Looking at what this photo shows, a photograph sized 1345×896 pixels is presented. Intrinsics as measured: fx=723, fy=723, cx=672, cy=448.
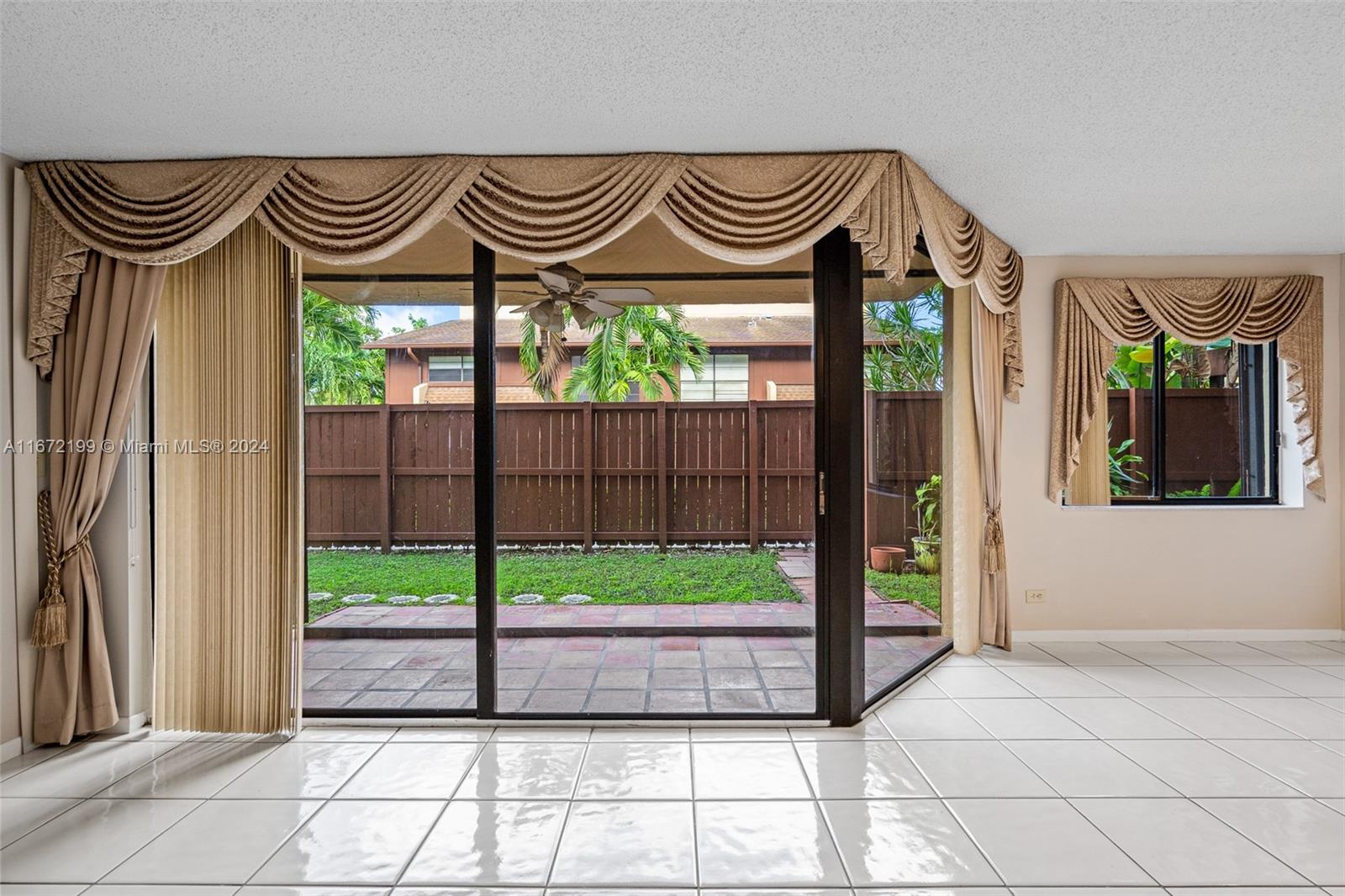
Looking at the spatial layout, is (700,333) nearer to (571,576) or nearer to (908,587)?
(571,576)

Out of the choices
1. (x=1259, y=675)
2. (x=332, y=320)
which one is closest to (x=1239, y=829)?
(x=1259, y=675)

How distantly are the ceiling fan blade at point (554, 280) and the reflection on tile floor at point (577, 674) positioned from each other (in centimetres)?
153

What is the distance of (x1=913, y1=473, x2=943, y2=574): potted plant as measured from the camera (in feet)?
12.7

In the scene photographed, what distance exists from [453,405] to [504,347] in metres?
0.34

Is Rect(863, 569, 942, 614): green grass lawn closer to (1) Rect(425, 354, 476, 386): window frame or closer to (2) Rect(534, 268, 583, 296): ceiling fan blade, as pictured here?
(2) Rect(534, 268, 583, 296): ceiling fan blade

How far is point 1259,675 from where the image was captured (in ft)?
12.2

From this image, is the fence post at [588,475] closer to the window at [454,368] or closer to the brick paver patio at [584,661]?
the brick paver patio at [584,661]

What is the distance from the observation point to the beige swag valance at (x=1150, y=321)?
4.26 meters

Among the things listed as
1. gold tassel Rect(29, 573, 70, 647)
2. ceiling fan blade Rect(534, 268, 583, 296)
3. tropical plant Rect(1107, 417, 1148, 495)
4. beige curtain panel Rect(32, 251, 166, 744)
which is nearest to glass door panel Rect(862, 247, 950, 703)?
ceiling fan blade Rect(534, 268, 583, 296)

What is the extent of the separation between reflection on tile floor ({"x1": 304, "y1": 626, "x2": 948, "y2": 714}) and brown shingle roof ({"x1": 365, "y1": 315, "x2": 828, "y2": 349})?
131cm

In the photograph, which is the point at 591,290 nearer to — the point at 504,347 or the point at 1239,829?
the point at 504,347

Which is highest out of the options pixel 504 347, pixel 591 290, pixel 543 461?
pixel 591 290

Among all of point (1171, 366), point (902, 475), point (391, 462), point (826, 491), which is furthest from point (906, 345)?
point (391, 462)

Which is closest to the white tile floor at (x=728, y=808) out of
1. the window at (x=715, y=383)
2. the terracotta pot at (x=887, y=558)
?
the terracotta pot at (x=887, y=558)
